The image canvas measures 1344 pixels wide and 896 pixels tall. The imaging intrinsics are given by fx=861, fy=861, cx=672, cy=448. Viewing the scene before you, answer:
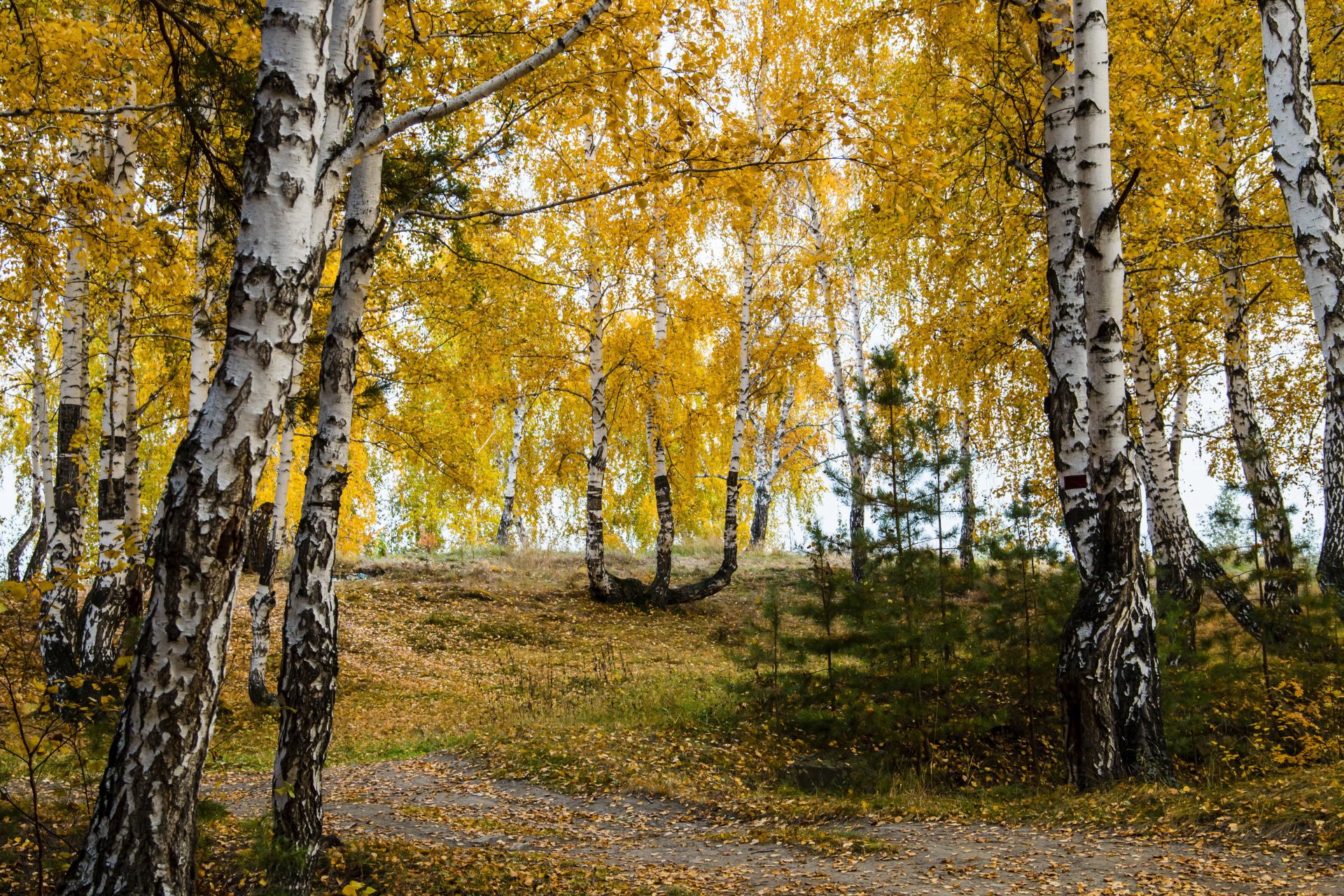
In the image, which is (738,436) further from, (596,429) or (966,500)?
(966,500)

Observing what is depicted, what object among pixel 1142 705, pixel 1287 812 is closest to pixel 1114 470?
pixel 1142 705

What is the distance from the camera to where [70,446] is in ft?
27.0

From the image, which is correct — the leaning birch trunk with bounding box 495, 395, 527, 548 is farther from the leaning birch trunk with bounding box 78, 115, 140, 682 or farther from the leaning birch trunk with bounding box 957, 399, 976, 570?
the leaning birch trunk with bounding box 78, 115, 140, 682

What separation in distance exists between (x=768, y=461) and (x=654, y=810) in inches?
684

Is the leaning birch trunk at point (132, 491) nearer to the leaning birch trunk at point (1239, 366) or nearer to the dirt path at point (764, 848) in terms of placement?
the dirt path at point (764, 848)

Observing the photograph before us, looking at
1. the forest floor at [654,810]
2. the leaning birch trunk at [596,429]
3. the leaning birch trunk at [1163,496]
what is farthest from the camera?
the leaning birch trunk at [596,429]

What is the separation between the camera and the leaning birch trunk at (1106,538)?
571 cm

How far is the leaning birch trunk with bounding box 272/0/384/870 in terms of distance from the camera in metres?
4.46

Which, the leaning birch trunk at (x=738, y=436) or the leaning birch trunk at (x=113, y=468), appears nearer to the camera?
the leaning birch trunk at (x=113, y=468)

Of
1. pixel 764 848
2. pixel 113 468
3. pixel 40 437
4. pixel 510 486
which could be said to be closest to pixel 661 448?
pixel 510 486

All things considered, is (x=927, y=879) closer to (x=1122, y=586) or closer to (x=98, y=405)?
(x=1122, y=586)

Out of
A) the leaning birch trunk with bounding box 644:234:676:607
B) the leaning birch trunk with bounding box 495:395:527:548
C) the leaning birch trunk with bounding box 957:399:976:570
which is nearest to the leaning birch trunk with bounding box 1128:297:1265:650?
the leaning birch trunk with bounding box 957:399:976:570

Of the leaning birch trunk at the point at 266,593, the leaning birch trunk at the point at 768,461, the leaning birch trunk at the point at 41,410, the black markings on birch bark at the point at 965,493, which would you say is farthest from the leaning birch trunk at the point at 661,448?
the leaning birch trunk at the point at 41,410

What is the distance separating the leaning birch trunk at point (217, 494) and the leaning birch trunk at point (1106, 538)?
16.0 ft
